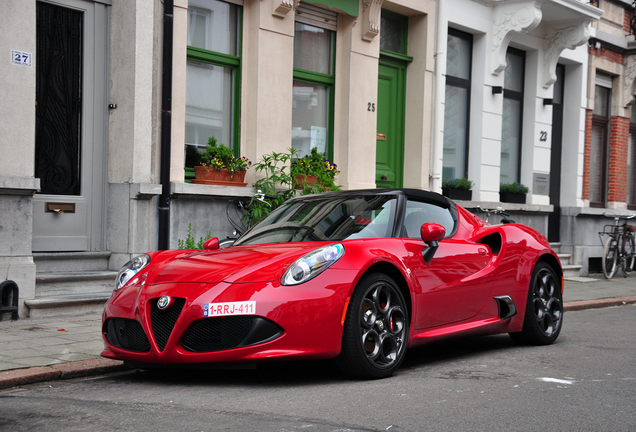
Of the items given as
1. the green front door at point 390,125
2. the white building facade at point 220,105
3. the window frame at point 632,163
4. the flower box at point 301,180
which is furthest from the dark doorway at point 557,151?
the flower box at point 301,180

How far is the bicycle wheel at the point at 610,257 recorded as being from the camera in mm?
16391

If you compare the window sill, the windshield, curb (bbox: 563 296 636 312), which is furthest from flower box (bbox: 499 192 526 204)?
the windshield

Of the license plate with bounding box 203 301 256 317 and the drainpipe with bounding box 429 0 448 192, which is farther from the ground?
the drainpipe with bounding box 429 0 448 192

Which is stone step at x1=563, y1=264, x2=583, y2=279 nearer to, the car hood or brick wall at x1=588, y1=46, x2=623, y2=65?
brick wall at x1=588, y1=46, x2=623, y2=65

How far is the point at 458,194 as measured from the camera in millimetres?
15078

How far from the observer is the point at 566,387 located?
4957mm

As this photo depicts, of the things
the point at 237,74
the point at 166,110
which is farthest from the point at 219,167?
the point at 237,74

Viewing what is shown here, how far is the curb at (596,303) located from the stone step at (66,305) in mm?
6378

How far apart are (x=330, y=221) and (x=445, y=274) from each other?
3.16ft

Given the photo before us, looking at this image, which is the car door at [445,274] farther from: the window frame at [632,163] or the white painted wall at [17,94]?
the window frame at [632,163]

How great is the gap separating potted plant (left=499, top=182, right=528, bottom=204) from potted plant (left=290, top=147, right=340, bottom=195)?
19.0ft

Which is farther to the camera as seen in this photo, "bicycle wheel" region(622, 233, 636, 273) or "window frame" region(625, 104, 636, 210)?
"window frame" region(625, 104, 636, 210)

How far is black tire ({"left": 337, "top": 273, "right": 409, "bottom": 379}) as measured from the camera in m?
4.99

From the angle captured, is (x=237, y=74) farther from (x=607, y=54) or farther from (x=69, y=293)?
(x=607, y=54)
